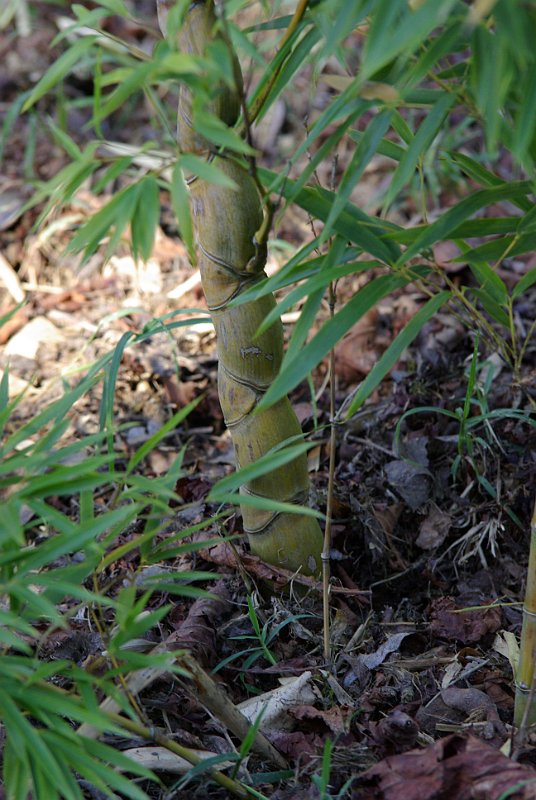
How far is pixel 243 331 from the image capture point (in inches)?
43.8

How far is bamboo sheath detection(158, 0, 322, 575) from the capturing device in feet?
3.38

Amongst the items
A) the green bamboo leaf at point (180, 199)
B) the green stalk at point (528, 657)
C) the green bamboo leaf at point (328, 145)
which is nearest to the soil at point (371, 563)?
the green stalk at point (528, 657)

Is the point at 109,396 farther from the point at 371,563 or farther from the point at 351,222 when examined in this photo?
the point at 371,563

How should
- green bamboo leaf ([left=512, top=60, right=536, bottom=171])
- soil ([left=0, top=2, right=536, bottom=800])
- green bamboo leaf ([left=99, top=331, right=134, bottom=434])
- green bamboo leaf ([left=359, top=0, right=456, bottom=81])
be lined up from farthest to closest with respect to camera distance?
green bamboo leaf ([left=99, top=331, right=134, bottom=434]), soil ([left=0, top=2, right=536, bottom=800]), green bamboo leaf ([left=512, top=60, right=536, bottom=171]), green bamboo leaf ([left=359, top=0, right=456, bottom=81])

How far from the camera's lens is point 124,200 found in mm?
758

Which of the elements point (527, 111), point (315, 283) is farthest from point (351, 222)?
point (527, 111)

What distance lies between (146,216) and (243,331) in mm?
375

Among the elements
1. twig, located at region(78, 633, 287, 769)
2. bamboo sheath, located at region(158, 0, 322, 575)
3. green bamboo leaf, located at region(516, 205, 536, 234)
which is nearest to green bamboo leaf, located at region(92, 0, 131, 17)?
bamboo sheath, located at region(158, 0, 322, 575)

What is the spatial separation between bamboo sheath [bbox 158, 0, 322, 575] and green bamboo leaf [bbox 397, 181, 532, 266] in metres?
0.23

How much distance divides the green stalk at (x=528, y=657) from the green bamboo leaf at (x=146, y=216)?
1.65 ft

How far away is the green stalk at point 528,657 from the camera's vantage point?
91 centimetres

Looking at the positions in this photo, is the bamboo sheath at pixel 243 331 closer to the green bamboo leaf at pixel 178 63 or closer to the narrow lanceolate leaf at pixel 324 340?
the narrow lanceolate leaf at pixel 324 340

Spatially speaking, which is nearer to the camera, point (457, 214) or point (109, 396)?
point (457, 214)

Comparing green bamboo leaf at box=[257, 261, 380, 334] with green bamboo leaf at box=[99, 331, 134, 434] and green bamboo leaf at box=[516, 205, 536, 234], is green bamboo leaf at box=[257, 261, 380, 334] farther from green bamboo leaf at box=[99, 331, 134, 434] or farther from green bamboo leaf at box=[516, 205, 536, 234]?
green bamboo leaf at box=[99, 331, 134, 434]
